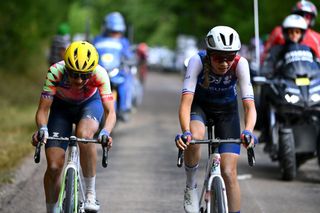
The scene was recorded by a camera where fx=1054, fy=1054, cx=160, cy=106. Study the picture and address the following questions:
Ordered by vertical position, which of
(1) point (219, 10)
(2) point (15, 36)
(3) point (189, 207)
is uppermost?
(1) point (219, 10)

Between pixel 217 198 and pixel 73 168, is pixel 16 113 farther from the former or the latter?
pixel 217 198

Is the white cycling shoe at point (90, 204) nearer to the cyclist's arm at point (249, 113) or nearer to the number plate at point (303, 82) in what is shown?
the cyclist's arm at point (249, 113)

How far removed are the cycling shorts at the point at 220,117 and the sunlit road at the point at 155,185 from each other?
5.86ft

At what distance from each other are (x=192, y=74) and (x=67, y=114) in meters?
1.28

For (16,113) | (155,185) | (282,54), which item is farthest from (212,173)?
(16,113)

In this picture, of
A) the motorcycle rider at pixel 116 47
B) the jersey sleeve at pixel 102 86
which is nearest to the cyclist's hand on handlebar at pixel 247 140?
the jersey sleeve at pixel 102 86

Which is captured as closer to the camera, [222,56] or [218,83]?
[222,56]

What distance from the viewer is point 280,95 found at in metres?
13.6

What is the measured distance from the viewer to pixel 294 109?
533 inches

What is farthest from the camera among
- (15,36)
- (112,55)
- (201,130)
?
(15,36)

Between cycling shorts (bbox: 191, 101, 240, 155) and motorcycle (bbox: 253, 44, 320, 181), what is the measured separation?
12.2 feet

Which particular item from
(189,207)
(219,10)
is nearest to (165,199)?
(189,207)

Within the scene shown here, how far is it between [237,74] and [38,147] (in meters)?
1.88

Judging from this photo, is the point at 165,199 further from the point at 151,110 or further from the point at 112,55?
the point at 151,110
